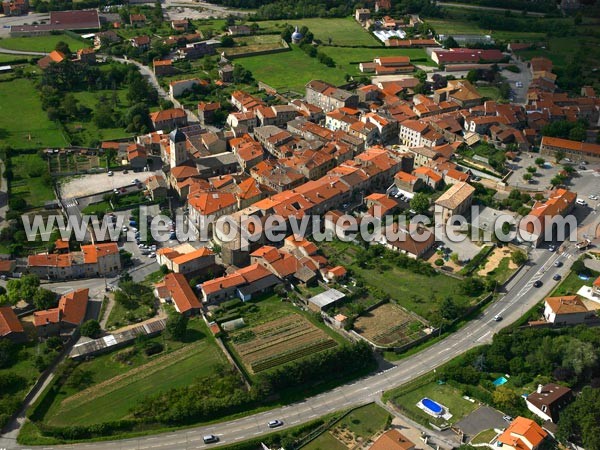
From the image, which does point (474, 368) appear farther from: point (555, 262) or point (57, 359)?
point (57, 359)

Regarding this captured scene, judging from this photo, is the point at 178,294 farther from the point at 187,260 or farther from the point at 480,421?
the point at 480,421

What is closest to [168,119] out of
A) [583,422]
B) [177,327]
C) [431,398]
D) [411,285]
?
[177,327]

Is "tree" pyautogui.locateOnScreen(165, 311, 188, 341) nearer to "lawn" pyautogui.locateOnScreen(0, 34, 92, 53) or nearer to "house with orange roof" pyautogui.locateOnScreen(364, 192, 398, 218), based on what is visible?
"house with orange roof" pyautogui.locateOnScreen(364, 192, 398, 218)

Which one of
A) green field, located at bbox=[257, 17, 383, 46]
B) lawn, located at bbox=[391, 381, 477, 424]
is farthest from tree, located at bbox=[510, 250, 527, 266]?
green field, located at bbox=[257, 17, 383, 46]

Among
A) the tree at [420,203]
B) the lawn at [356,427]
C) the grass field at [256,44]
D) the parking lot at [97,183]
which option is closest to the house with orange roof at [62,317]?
the parking lot at [97,183]

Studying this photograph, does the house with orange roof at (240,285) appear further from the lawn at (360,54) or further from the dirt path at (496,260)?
the lawn at (360,54)

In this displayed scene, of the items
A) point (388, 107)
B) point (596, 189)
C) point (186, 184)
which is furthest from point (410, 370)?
point (388, 107)

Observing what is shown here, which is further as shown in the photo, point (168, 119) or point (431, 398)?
point (168, 119)
